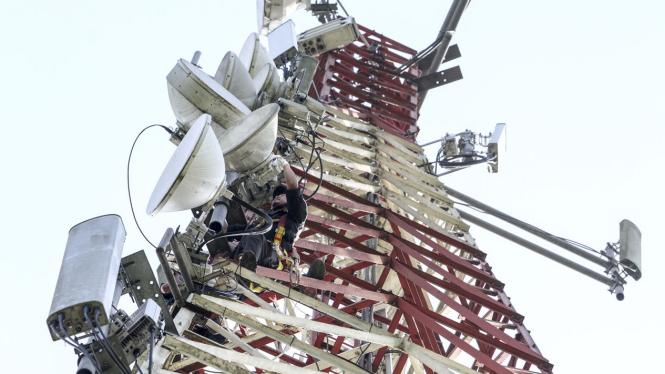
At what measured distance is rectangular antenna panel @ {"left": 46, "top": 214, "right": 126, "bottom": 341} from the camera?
5.43 metres

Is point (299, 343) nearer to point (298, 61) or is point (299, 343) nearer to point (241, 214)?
point (241, 214)

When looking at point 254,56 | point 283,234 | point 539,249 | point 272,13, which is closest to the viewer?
point 283,234

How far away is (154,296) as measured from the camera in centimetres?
666

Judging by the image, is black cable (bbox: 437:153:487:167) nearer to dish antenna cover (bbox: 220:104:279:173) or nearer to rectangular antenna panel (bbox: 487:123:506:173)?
rectangular antenna panel (bbox: 487:123:506:173)

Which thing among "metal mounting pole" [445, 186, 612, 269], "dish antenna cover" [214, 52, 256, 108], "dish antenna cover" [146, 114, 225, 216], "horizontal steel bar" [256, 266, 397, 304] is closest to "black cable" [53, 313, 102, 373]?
"dish antenna cover" [146, 114, 225, 216]

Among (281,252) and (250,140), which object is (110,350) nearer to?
(250,140)

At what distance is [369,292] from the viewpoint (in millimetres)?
8734

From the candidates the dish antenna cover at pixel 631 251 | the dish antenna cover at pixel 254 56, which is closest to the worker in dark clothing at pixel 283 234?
the dish antenna cover at pixel 254 56

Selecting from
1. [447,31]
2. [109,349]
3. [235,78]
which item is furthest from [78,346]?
[447,31]

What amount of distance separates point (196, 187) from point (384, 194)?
5.55m

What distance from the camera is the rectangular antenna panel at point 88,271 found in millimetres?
5434

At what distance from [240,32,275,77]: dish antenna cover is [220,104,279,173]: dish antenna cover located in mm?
3029

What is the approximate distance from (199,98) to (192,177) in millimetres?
2308

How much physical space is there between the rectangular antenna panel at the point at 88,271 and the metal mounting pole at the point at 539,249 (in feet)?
27.0
